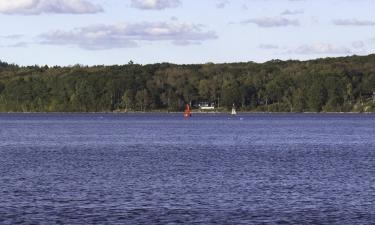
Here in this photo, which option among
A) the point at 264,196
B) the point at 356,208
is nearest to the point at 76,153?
the point at 264,196

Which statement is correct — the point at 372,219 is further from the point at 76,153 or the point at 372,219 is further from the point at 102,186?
the point at 76,153

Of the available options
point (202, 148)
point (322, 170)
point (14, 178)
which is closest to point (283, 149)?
point (202, 148)

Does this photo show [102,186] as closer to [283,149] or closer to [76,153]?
[76,153]

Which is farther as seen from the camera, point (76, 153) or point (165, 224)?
point (76, 153)

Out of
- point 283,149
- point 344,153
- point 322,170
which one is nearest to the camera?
point 322,170

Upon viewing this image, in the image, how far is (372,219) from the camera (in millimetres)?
44625

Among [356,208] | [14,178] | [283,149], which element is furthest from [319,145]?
[356,208]

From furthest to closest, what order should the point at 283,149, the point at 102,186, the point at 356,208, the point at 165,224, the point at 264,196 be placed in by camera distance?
the point at 283,149
the point at 102,186
the point at 264,196
the point at 356,208
the point at 165,224

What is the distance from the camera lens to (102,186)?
58.5 metres

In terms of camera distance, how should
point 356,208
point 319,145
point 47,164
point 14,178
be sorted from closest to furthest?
A: point 356,208 < point 14,178 < point 47,164 < point 319,145

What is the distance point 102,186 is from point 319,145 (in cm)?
6110

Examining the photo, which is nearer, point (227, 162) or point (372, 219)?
point (372, 219)

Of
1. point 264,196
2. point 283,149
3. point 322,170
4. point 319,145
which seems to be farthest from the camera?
point 319,145

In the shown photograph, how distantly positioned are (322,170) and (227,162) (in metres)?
11.7
